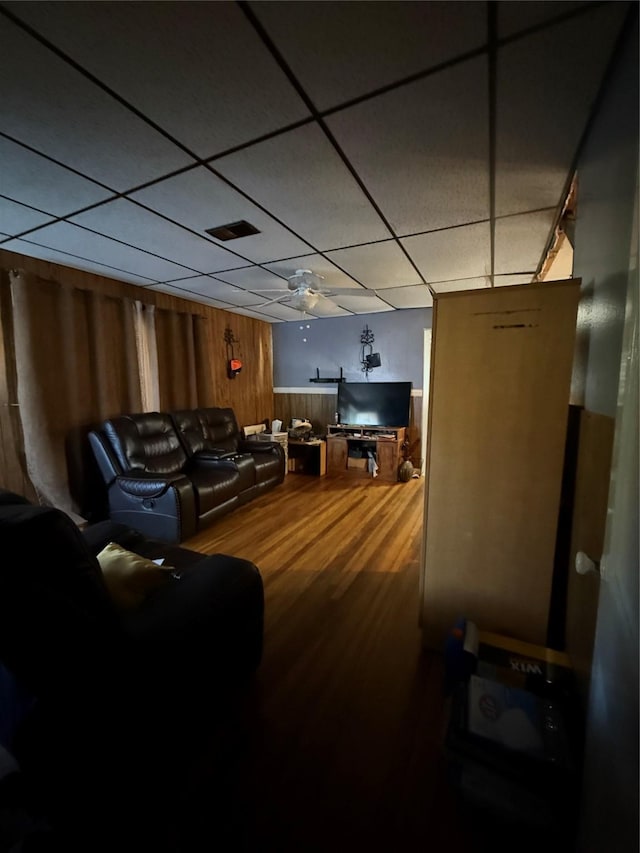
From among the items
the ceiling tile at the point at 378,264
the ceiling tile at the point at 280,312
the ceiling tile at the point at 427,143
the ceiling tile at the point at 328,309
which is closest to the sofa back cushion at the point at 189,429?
the ceiling tile at the point at 280,312

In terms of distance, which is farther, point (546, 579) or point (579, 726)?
point (546, 579)

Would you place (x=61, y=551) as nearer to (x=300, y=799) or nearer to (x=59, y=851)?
(x=59, y=851)

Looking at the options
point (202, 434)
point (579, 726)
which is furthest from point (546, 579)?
point (202, 434)

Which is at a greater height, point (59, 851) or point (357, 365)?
point (357, 365)

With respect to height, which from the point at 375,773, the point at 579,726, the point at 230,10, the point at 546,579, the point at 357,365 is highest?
the point at 230,10

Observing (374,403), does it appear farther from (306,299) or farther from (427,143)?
(427,143)

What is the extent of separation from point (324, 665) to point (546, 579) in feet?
3.61

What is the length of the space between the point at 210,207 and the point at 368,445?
3.63 m

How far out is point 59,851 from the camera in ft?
2.31

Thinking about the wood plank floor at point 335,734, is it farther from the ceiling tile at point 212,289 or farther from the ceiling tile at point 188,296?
the ceiling tile at point 188,296

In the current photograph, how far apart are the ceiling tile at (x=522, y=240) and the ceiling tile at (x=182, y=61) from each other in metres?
1.61

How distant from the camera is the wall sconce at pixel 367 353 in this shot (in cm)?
515

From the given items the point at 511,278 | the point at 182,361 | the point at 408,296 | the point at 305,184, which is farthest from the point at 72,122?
the point at 511,278

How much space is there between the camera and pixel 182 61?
1.11m
